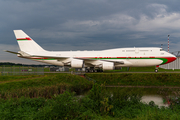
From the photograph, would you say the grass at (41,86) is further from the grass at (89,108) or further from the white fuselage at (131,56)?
the white fuselage at (131,56)

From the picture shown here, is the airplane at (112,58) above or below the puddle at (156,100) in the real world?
above

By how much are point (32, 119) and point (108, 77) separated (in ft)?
56.5

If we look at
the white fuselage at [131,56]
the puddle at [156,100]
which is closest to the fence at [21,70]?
the white fuselage at [131,56]

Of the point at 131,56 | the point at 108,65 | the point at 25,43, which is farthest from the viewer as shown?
the point at 25,43

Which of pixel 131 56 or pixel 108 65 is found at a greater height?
pixel 131 56

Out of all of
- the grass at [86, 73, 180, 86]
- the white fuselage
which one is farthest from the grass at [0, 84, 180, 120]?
the white fuselage

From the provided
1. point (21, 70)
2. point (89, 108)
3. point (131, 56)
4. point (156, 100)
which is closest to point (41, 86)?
point (89, 108)

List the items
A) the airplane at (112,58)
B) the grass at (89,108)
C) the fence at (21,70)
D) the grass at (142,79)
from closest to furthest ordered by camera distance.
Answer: the grass at (89,108) < the grass at (142,79) < the airplane at (112,58) < the fence at (21,70)

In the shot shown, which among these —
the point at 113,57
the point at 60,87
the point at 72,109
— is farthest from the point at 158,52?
the point at 72,109

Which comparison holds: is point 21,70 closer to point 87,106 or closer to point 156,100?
point 87,106

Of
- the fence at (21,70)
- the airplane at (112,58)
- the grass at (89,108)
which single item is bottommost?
the grass at (89,108)

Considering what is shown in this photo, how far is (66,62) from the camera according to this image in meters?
29.2

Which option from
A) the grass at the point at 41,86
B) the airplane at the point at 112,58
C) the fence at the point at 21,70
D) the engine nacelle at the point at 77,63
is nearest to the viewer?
the grass at the point at 41,86

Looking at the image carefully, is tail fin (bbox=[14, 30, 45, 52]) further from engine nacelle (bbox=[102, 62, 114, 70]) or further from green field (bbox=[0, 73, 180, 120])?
green field (bbox=[0, 73, 180, 120])
